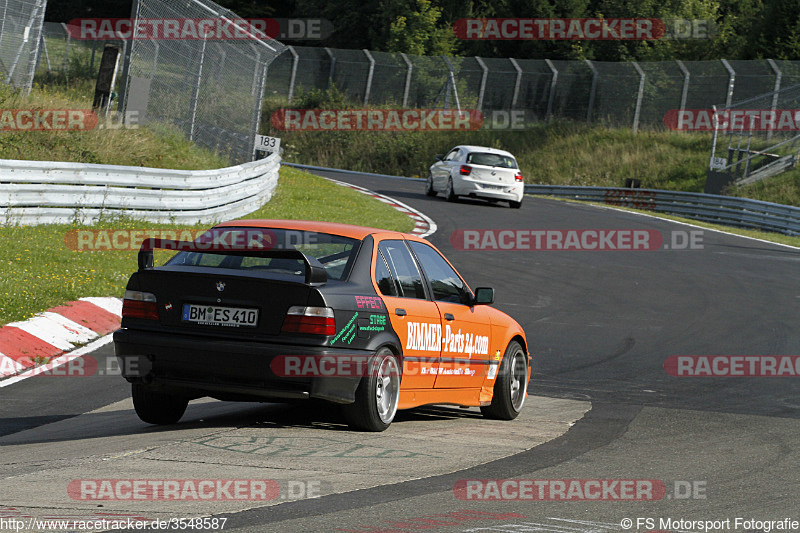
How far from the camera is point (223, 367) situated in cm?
705

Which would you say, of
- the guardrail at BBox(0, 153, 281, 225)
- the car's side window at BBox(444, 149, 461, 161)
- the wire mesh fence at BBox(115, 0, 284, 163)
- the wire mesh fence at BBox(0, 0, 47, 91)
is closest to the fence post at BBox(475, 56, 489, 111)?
the car's side window at BBox(444, 149, 461, 161)

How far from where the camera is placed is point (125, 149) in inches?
786

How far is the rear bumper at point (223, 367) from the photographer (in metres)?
7.01

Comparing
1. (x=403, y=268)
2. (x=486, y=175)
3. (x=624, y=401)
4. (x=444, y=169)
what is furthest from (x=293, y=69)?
(x=403, y=268)

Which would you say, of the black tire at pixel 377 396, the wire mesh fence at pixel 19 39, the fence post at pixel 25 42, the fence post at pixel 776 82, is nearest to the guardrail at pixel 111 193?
the wire mesh fence at pixel 19 39

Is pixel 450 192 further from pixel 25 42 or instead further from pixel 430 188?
pixel 25 42

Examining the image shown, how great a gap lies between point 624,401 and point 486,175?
756 inches

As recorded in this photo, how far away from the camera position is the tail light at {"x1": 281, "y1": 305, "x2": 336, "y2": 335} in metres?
7.01

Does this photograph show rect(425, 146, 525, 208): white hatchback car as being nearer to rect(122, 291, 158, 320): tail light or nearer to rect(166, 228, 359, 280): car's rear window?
rect(166, 228, 359, 280): car's rear window

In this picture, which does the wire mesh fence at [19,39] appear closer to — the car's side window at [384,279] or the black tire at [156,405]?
the black tire at [156,405]

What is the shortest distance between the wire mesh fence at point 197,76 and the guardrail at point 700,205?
600 inches

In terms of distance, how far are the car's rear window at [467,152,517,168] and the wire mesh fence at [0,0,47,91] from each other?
1151 cm

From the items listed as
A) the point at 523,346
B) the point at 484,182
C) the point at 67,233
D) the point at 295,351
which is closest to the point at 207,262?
the point at 295,351

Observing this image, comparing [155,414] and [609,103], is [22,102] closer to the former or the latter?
[155,414]
